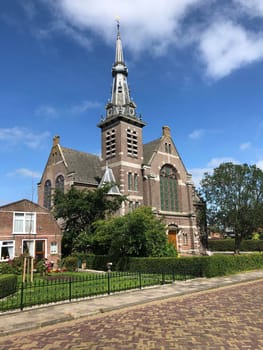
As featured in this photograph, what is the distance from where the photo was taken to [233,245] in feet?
187

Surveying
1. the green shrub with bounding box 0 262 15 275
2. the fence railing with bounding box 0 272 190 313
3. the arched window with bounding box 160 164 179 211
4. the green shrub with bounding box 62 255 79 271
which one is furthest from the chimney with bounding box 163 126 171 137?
the green shrub with bounding box 0 262 15 275

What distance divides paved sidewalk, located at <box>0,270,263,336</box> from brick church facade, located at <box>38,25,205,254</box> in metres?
19.9

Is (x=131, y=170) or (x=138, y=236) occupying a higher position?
(x=131, y=170)

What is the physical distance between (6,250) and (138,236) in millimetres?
10978

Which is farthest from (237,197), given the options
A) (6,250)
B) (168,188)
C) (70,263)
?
(6,250)

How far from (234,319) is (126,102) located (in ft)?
116

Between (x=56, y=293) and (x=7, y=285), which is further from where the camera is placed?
(x=56, y=293)

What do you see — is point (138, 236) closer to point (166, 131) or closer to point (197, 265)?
point (197, 265)

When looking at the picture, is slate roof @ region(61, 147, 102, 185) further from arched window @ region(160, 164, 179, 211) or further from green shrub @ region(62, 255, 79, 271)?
green shrub @ region(62, 255, 79, 271)

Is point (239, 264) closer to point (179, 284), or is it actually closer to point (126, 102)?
point (179, 284)

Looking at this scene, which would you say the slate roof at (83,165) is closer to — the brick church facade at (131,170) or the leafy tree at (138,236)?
the brick church facade at (131,170)

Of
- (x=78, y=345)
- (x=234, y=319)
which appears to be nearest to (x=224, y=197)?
(x=234, y=319)

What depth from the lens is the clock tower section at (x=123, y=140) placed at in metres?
36.3

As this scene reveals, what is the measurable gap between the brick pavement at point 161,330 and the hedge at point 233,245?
46.2m
